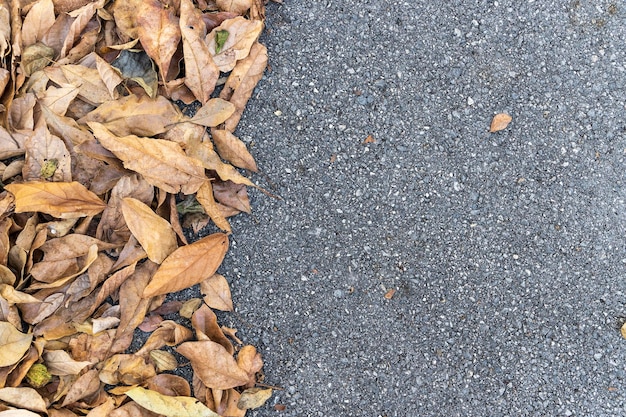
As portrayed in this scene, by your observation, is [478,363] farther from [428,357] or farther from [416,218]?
[416,218]

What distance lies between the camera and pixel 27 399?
1854mm

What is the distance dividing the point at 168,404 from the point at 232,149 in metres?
0.86

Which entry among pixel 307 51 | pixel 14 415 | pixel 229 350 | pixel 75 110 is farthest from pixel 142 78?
pixel 14 415

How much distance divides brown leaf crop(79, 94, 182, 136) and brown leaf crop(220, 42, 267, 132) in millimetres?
237

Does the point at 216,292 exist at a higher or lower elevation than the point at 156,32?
lower

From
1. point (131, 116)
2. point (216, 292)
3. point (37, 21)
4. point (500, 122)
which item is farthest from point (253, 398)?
point (37, 21)

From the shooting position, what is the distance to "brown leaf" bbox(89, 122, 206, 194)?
1.86m

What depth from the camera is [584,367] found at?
204 cm

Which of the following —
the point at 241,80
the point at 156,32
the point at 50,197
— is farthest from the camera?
the point at 241,80

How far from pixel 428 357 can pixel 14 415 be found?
4.39 feet

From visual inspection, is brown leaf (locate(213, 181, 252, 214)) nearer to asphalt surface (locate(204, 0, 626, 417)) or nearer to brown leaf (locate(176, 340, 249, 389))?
asphalt surface (locate(204, 0, 626, 417))

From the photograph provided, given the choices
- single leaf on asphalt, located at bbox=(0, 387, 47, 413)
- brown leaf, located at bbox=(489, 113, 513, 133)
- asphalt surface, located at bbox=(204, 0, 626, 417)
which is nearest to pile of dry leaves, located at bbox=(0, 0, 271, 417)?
single leaf on asphalt, located at bbox=(0, 387, 47, 413)

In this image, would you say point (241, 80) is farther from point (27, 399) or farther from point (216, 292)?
point (27, 399)

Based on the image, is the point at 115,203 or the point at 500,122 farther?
the point at 500,122
